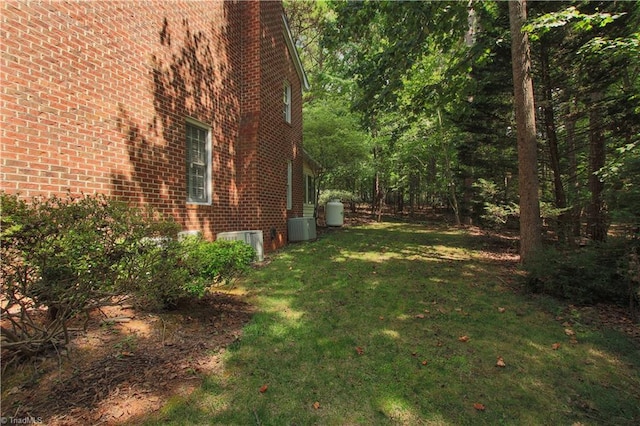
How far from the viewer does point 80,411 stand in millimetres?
2221

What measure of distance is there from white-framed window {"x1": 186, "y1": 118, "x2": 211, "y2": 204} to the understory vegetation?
3.63 meters

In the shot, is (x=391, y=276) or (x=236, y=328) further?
(x=391, y=276)

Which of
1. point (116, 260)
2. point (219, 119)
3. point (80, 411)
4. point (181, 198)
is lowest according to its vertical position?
point (80, 411)

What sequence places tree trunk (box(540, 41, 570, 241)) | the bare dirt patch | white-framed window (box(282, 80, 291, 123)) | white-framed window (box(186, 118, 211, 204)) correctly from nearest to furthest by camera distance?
the bare dirt patch, white-framed window (box(186, 118, 211, 204)), tree trunk (box(540, 41, 570, 241)), white-framed window (box(282, 80, 291, 123))

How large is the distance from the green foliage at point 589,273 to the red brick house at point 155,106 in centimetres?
651

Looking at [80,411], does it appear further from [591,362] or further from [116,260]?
[591,362]

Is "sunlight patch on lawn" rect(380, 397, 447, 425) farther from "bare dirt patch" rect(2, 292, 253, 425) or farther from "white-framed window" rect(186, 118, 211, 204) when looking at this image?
"white-framed window" rect(186, 118, 211, 204)

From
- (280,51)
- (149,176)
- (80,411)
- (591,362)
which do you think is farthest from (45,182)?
(280,51)

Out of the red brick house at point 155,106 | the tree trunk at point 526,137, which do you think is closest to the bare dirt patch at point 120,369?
the red brick house at point 155,106

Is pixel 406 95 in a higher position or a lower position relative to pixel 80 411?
higher

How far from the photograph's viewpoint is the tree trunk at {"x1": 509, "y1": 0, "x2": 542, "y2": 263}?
20.7 feet

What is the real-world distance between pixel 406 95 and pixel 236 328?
12.7 meters

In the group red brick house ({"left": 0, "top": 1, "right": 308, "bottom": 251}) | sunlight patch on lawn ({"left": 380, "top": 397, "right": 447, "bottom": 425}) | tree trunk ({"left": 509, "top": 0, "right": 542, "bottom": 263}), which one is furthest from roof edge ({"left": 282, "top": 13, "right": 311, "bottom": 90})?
sunlight patch on lawn ({"left": 380, "top": 397, "right": 447, "bottom": 425})

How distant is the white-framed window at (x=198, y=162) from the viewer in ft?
22.4
